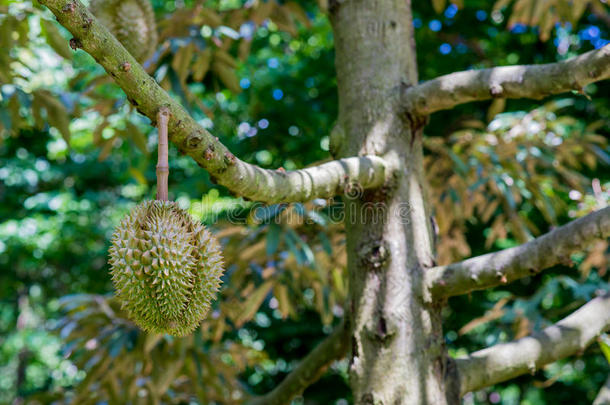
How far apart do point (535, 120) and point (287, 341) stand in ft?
8.88

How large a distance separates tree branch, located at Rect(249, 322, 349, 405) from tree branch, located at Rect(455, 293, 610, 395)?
0.39 metres

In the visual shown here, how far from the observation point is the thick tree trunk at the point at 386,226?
156cm

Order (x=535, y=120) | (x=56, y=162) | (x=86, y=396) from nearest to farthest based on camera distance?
(x=86, y=396), (x=535, y=120), (x=56, y=162)

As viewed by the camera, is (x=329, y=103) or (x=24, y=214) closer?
(x=329, y=103)

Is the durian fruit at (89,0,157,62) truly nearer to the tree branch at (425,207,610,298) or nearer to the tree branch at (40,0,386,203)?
the tree branch at (40,0,386,203)

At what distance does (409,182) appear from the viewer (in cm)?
170

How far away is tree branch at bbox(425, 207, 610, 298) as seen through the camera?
1.35m

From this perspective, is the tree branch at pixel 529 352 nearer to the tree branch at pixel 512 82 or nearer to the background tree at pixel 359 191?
the background tree at pixel 359 191

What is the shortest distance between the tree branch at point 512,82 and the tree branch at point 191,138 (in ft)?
1.11

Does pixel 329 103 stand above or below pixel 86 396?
above

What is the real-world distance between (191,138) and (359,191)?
695 mm

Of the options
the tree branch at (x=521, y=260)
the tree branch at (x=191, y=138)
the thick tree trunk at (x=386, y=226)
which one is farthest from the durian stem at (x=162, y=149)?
the tree branch at (x=521, y=260)

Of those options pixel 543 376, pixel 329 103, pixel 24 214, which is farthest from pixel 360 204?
pixel 24 214

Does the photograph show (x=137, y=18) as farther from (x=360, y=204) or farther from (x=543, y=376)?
(x=543, y=376)
